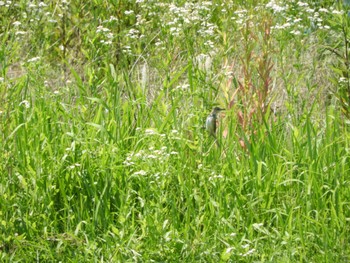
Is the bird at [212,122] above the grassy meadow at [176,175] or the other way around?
above

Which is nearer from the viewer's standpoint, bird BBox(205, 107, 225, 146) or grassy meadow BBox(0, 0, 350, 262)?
grassy meadow BBox(0, 0, 350, 262)

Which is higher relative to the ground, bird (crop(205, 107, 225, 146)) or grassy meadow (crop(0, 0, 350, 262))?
bird (crop(205, 107, 225, 146))

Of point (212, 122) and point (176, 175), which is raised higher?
point (212, 122)

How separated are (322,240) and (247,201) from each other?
18.0 inches

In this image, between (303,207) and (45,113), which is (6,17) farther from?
(303,207)

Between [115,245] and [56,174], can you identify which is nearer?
[115,245]

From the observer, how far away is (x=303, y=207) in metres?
4.21

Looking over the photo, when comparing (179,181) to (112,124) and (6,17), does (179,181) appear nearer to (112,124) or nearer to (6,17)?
(112,124)

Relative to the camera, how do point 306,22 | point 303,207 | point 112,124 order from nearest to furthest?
1. point 303,207
2. point 112,124
3. point 306,22

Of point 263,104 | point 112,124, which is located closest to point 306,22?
point 263,104

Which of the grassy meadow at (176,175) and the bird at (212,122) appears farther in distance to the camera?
the bird at (212,122)

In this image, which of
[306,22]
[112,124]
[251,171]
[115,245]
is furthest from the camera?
[306,22]

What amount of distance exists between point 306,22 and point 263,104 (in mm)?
1810

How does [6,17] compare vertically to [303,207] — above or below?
above
